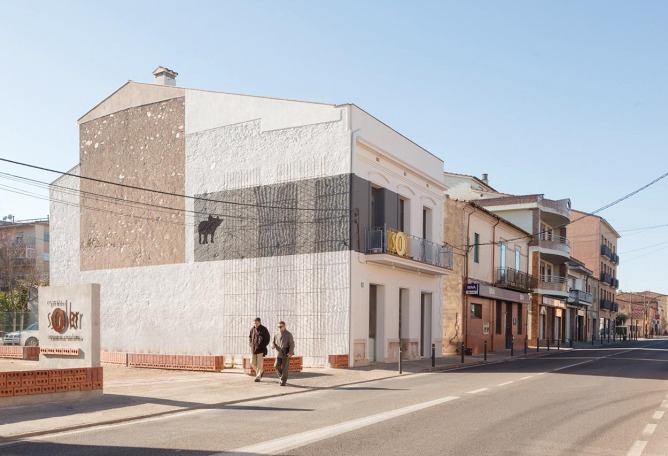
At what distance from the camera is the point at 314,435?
9219 mm

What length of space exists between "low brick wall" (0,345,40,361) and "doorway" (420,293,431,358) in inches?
621

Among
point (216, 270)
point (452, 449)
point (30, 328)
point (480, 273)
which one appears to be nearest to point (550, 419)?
point (452, 449)

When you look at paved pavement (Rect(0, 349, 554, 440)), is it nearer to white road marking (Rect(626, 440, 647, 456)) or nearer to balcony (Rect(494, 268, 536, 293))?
white road marking (Rect(626, 440, 647, 456))

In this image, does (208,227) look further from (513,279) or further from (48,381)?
(513,279)

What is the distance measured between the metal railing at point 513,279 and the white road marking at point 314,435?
29359mm

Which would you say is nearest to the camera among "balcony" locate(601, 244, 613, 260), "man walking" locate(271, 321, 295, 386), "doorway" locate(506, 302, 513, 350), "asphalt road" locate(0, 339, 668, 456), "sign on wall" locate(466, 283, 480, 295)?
"asphalt road" locate(0, 339, 668, 456)

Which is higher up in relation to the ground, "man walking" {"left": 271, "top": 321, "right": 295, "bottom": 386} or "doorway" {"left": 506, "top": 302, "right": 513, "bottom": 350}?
"man walking" {"left": 271, "top": 321, "right": 295, "bottom": 386}

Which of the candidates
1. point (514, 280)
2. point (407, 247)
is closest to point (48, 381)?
point (407, 247)

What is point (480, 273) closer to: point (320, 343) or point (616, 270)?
point (320, 343)

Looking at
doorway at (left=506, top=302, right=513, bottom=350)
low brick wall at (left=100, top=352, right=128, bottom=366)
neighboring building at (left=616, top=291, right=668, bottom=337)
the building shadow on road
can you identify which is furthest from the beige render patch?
neighboring building at (left=616, top=291, right=668, bottom=337)

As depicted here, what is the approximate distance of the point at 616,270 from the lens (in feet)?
289

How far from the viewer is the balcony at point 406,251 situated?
78.6ft

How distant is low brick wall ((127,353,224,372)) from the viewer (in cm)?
2100

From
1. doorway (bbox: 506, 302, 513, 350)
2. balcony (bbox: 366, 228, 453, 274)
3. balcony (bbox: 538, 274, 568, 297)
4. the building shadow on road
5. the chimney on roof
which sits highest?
the chimney on roof
